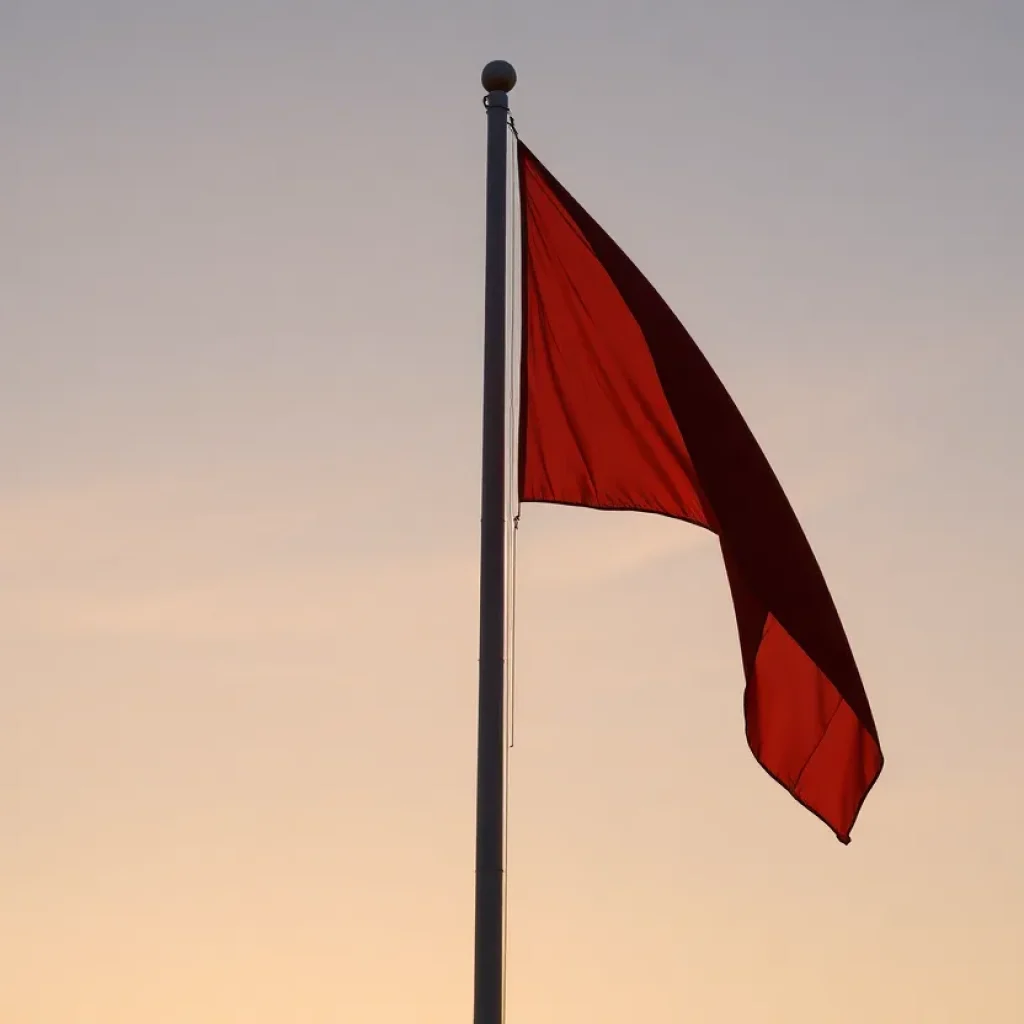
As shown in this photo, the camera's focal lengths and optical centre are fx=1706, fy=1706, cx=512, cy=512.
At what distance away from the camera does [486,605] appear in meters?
11.8

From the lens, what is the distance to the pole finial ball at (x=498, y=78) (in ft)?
43.9

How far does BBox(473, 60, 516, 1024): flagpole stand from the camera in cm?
1104

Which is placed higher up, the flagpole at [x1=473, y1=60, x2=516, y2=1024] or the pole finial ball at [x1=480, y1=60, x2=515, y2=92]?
the pole finial ball at [x1=480, y1=60, x2=515, y2=92]

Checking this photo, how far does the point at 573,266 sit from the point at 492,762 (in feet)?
14.7

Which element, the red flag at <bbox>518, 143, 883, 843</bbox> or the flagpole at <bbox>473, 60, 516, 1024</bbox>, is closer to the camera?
the flagpole at <bbox>473, 60, 516, 1024</bbox>

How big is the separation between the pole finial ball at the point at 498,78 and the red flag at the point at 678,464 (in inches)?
22.3

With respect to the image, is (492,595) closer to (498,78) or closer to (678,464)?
(678,464)

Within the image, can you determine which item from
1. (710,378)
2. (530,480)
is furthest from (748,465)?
(530,480)

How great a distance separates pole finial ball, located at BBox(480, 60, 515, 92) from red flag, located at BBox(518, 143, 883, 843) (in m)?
0.57

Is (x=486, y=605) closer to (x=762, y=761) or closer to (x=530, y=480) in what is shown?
(x=530, y=480)

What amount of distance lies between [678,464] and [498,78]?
11.0 feet

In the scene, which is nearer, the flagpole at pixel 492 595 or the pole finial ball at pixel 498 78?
the flagpole at pixel 492 595

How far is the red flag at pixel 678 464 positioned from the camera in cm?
1329

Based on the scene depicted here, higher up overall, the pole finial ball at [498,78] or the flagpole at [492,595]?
the pole finial ball at [498,78]
